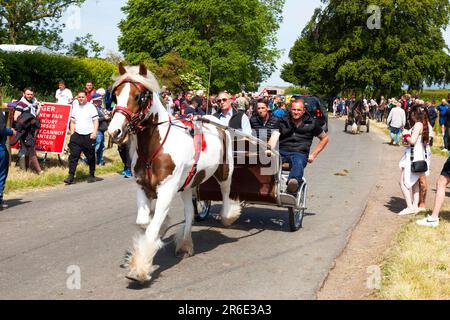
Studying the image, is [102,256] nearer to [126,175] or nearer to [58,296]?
[58,296]

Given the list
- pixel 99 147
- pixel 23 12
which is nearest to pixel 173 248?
pixel 99 147

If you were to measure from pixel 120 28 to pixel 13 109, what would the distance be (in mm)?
43538

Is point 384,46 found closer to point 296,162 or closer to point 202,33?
point 202,33

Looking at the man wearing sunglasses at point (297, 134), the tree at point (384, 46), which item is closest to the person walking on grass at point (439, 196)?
the man wearing sunglasses at point (297, 134)

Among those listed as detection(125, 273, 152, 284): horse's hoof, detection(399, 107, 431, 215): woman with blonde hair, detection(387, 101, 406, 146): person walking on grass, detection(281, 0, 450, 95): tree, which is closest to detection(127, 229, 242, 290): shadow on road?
detection(125, 273, 152, 284): horse's hoof

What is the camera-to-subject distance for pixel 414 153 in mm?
9414

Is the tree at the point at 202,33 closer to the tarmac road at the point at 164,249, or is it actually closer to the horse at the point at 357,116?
the horse at the point at 357,116

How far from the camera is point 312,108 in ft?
82.2

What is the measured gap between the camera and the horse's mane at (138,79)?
533 centimetres

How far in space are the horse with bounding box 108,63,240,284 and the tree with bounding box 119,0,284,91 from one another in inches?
1622

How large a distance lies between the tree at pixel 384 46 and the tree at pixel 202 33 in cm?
912

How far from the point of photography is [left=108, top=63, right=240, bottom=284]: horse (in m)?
5.23

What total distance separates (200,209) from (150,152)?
303 cm

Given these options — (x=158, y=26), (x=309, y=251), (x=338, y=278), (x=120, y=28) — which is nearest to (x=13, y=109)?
(x=309, y=251)
